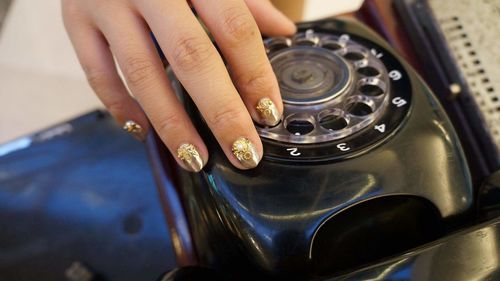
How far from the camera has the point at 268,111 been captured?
42cm

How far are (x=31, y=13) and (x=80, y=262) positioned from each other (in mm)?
504

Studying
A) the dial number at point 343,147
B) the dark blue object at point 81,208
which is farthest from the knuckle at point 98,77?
the dial number at point 343,147

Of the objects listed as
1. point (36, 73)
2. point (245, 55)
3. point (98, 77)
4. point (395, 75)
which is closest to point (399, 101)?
point (395, 75)

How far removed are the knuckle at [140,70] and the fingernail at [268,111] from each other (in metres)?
0.11

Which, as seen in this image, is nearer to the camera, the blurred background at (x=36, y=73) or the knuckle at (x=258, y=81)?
the knuckle at (x=258, y=81)

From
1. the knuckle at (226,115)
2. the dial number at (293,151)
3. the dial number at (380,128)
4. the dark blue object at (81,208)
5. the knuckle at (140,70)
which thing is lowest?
the dark blue object at (81,208)

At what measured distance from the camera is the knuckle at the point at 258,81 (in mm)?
427

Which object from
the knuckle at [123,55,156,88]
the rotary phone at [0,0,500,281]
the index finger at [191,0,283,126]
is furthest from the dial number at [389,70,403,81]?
the knuckle at [123,55,156,88]

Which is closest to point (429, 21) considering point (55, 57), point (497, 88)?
point (497, 88)

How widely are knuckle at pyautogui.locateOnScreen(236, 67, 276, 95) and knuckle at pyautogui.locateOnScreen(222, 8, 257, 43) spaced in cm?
3

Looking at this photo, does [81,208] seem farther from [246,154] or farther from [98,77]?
[246,154]

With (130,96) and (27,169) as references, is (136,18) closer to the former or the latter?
(130,96)

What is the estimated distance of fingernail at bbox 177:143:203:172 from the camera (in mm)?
422

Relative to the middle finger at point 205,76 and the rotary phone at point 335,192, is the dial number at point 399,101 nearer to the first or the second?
the rotary phone at point 335,192
